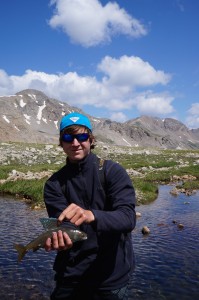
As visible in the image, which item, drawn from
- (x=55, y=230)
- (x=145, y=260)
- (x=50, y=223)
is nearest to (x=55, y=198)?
(x=50, y=223)

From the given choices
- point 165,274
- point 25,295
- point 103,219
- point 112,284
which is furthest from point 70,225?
point 165,274

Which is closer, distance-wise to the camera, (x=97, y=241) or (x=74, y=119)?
(x=97, y=241)

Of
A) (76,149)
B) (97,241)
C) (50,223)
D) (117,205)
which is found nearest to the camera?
(50,223)

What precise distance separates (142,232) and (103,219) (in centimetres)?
1475

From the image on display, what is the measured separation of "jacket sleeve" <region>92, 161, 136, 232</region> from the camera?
4.33 m

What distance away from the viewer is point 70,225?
448 centimetres

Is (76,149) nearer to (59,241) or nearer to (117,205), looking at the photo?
(117,205)

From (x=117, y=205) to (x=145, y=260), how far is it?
417 inches

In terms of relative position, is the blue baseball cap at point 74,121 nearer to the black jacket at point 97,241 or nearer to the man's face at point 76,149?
the man's face at point 76,149

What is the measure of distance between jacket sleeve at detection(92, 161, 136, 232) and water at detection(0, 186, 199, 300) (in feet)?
24.7

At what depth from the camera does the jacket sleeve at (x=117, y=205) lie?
4328 mm

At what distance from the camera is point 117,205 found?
4723 mm

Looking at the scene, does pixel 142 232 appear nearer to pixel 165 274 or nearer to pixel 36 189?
pixel 165 274

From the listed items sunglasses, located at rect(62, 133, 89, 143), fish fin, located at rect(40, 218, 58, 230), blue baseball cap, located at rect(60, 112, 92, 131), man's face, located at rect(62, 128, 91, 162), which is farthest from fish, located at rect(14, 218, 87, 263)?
blue baseball cap, located at rect(60, 112, 92, 131)
